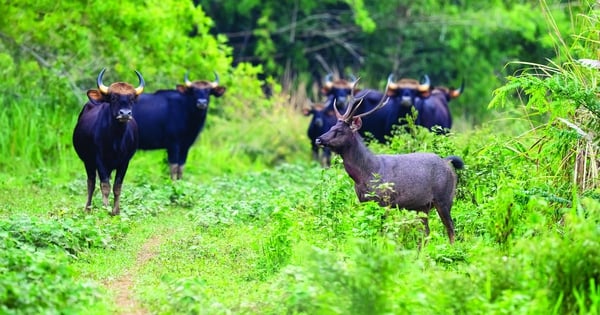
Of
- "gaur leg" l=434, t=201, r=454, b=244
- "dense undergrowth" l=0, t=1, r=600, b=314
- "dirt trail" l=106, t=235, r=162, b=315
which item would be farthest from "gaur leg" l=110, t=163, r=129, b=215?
"gaur leg" l=434, t=201, r=454, b=244

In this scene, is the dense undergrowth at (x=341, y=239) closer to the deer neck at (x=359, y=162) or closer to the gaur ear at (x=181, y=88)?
the deer neck at (x=359, y=162)

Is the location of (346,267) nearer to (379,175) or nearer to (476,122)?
(379,175)

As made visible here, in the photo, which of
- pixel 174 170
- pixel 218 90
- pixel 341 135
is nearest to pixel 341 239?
pixel 341 135

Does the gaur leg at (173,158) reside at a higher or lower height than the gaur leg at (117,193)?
lower

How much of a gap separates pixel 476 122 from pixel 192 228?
17413 mm

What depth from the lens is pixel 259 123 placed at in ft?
75.4

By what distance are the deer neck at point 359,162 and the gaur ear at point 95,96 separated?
4036mm

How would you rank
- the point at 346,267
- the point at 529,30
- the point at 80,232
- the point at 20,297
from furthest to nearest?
the point at 529,30, the point at 80,232, the point at 346,267, the point at 20,297

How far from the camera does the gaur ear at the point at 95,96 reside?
1413 cm

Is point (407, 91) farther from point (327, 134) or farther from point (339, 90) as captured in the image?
point (327, 134)

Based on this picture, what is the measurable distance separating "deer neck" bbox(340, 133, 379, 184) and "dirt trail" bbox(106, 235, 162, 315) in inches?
84.0

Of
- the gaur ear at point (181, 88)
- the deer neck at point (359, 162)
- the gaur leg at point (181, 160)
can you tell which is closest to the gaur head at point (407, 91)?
the gaur ear at point (181, 88)

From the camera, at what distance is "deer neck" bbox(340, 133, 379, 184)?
1133 centimetres

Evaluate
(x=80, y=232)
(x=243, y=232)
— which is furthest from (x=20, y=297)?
(x=243, y=232)
